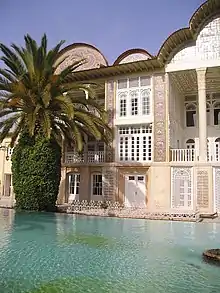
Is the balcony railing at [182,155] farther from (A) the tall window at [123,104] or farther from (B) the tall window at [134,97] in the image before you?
(A) the tall window at [123,104]

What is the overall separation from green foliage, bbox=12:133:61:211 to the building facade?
174 inches

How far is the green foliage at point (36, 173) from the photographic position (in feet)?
54.7

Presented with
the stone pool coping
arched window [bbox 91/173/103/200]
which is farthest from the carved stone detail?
the stone pool coping

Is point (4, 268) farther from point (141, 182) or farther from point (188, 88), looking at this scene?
point (188, 88)

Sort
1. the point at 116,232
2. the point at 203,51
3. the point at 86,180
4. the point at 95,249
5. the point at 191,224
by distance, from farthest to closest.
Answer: the point at 86,180 < the point at 203,51 < the point at 191,224 < the point at 116,232 < the point at 95,249

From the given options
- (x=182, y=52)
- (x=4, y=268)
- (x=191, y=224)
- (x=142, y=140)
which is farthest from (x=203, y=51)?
(x=4, y=268)

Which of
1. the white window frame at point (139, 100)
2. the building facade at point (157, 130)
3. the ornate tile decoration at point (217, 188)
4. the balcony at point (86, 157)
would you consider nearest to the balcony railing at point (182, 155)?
the building facade at point (157, 130)

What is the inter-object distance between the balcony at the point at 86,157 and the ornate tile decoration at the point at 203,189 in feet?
19.3

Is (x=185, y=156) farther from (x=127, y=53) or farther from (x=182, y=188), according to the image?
(x=127, y=53)

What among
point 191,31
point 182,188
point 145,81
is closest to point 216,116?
point 145,81

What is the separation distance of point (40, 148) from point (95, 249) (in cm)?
933

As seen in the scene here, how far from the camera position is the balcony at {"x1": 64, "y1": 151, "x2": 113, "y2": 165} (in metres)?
21.3

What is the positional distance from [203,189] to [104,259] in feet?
39.1

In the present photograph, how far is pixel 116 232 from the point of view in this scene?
11.2 metres
